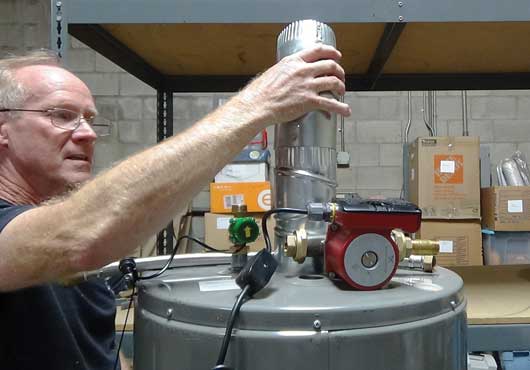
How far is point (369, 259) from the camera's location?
50cm

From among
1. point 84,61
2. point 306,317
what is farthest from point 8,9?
point 306,317

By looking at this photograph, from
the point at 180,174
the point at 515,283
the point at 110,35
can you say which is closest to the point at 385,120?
the point at 515,283

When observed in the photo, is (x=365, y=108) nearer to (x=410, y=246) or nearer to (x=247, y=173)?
(x=247, y=173)

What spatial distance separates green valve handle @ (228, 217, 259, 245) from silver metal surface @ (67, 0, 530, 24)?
0.36m

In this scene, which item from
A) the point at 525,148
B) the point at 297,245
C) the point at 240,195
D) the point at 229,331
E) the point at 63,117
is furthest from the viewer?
the point at 525,148

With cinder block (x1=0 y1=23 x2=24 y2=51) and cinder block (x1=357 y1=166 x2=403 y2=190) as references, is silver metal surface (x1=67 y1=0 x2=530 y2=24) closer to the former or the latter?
cinder block (x1=357 y1=166 x2=403 y2=190)

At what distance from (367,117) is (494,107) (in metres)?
0.67

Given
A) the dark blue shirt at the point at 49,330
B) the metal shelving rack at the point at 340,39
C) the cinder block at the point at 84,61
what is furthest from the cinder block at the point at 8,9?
the dark blue shirt at the point at 49,330

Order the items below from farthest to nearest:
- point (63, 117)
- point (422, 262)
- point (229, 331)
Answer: point (63, 117), point (422, 262), point (229, 331)

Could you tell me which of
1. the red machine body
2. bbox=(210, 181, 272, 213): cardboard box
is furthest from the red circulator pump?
bbox=(210, 181, 272, 213): cardboard box

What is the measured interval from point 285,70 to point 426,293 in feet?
0.93

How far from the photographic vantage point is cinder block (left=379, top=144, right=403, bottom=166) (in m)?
2.50

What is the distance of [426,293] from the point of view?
48 centimetres

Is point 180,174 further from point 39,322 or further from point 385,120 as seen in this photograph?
point 385,120
